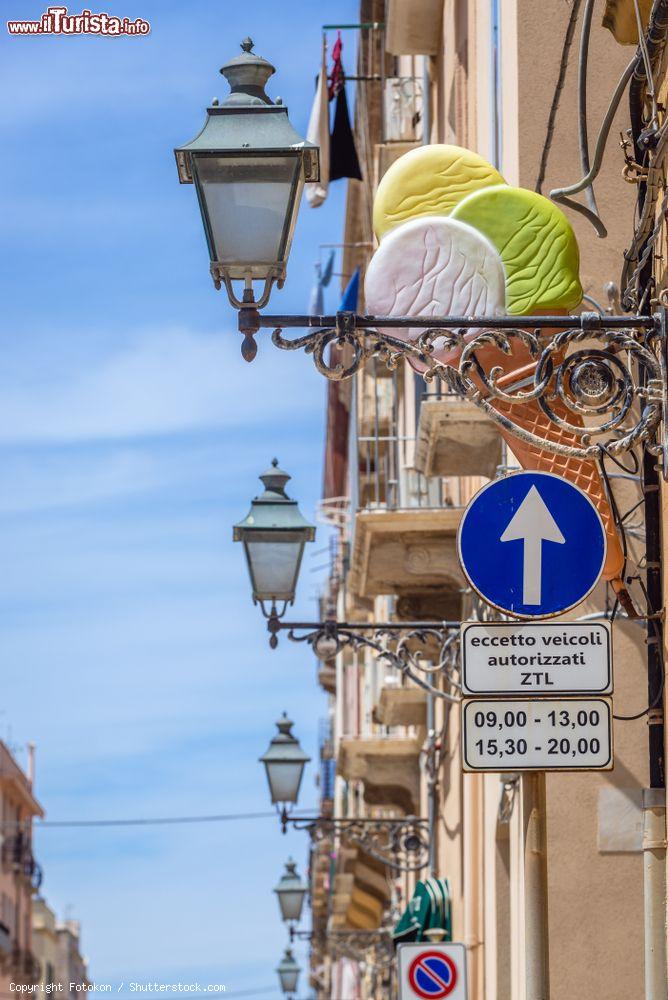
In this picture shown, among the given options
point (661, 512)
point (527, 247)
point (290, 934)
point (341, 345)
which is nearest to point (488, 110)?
point (527, 247)

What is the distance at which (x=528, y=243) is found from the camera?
8.45 m

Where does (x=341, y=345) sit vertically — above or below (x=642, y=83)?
below

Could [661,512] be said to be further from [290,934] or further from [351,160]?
[290,934]

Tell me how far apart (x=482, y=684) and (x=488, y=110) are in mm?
7442

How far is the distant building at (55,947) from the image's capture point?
261 ft

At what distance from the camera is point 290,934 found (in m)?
25.8

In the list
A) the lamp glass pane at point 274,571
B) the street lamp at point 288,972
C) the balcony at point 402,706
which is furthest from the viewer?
the street lamp at point 288,972

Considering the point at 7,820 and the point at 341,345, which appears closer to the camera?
the point at 341,345

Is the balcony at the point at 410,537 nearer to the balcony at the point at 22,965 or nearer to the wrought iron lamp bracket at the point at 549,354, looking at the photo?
the wrought iron lamp bracket at the point at 549,354

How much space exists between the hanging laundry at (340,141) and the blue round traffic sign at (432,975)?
43.4ft

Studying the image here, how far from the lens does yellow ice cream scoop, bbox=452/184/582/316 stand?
8.38 metres

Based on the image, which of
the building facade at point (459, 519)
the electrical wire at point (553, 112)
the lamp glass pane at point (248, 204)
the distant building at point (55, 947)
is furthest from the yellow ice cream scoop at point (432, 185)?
the distant building at point (55, 947)

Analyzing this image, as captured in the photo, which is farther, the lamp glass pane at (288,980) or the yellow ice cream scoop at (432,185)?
the lamp glass pane at (288,980)

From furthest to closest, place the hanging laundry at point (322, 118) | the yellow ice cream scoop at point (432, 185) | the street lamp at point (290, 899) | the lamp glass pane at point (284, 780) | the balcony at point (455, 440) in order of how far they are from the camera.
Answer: the street lamp at point (290, 899) → the hanging laundry at point (322, 118) → the lamp glass pane at point (284, 780) → the balcony at point (455, 440) → the yellow ice cream scoop at point (432, 185)
